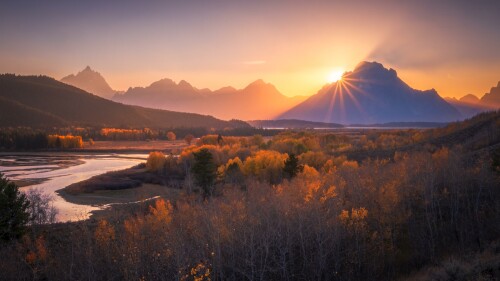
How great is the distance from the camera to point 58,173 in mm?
88000

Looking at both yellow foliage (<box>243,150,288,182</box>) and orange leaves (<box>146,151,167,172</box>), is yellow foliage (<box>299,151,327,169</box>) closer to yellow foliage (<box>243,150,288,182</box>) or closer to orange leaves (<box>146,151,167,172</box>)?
yellow foliage (<box>243,150,288,182</box>)

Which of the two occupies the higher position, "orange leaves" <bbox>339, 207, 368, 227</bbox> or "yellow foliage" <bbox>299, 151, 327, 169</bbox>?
"yellow foliage" <bbox>299, 151, 327, 169</bbox>

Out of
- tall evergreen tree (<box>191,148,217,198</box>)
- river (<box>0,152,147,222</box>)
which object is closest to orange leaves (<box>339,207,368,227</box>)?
tall evergreen tree (<box>191,148,217,198</box>)

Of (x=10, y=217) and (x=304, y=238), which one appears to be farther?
(x=10, y=217)

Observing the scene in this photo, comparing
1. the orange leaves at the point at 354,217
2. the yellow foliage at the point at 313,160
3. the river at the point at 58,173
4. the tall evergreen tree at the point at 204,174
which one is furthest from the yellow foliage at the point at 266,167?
the orange leaves at the point at 354,217

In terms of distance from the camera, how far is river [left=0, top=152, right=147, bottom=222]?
56.8 meters

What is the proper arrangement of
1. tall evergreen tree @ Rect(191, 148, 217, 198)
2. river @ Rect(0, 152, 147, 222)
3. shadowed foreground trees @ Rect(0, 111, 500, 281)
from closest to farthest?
shadowed foreground trees @ Rect(0, 111, 500, 281), river @ Rect(0, 152, 147, 222), tall evergreen tree @ Rect(191, 148, 217, 198)

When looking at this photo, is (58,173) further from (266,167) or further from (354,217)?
(354,217)

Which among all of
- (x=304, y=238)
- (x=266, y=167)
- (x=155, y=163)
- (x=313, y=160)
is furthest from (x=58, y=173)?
(x=304, y=238)

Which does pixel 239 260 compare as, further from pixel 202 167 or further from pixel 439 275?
pixel 202 167

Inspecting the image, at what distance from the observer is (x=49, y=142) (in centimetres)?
14788

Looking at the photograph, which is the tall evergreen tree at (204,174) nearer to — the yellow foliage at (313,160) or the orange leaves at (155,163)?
the yellow foliage at (313,160)

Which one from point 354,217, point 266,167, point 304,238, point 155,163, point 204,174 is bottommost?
point 304,238

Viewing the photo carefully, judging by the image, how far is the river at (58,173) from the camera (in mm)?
56781
